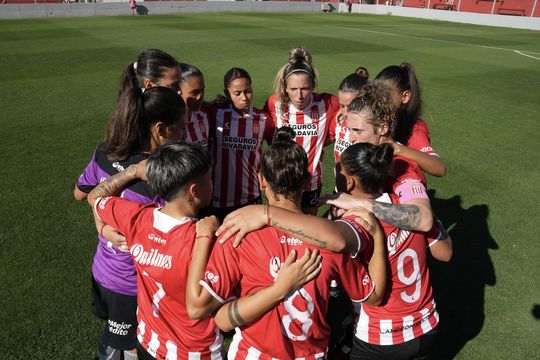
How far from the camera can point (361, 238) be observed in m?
2.22

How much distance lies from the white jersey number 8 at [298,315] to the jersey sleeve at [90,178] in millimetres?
1703

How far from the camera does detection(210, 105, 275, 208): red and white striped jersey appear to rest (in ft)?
Result: 15.0

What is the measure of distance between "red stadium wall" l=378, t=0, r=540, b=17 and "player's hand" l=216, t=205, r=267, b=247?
144 ft

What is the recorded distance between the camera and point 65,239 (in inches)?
208

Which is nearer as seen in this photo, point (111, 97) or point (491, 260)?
point (491, 260)

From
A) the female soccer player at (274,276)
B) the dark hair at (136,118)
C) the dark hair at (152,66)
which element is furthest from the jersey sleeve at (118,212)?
the dark hair at (152,66)

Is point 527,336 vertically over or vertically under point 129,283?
under

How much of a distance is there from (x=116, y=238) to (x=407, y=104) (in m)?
2.80

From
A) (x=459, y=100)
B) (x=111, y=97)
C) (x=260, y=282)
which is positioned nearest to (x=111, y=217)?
(x=260, y=282)

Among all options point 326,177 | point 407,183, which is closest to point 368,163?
point 407,183

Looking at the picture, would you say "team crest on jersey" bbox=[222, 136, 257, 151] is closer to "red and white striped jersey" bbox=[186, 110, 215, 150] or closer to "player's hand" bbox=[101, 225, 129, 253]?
"red and white striped jersey" bbox=[186, 110, 215, 150]

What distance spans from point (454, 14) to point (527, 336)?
130 ft

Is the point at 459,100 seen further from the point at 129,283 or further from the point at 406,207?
the point at 129,283

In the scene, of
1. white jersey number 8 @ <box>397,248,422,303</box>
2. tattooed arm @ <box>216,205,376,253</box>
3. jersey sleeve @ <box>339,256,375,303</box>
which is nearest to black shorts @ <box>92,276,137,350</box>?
tattooed arm @ <box>216,205,376,253</box>
